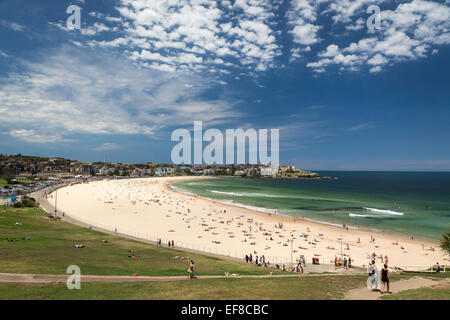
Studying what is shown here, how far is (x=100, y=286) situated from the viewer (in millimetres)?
10961

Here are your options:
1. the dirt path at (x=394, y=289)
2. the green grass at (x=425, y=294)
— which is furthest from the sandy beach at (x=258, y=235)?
the green grass at (x=425, y=294)

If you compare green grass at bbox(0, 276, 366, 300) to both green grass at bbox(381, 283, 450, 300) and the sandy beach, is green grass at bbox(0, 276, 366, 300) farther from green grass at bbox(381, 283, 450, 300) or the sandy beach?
the sandy beach

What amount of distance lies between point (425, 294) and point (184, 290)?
9.43 m

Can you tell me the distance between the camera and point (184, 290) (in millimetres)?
10594

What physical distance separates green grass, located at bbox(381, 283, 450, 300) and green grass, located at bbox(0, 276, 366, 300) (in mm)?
1972

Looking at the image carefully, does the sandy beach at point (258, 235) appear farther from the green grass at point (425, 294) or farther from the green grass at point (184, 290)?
the green grass at point (425, 294)

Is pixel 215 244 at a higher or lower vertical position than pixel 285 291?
lower

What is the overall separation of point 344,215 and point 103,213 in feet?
152

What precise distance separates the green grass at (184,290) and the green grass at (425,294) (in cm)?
197

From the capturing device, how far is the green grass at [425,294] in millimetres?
9219

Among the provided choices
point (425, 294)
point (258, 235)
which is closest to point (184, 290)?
point (425, 294)

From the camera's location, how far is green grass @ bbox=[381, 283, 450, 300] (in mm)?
9219

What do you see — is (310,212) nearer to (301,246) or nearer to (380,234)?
(380,234)
